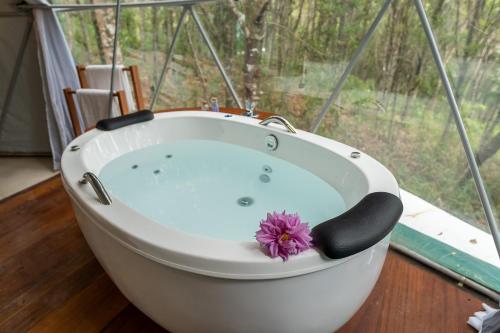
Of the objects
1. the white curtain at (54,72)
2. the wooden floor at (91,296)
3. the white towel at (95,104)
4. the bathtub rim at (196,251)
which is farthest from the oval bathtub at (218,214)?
the white curtain at (54,72)

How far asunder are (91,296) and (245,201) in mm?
1081

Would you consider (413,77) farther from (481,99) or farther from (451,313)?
(451,313)

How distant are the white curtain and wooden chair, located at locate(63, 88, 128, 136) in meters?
0.16

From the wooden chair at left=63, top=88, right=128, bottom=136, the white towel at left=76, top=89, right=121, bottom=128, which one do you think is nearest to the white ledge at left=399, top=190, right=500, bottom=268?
the wooden chair at left=63, top=88, right=128, bottom=136

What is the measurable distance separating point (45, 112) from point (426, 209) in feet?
11.8

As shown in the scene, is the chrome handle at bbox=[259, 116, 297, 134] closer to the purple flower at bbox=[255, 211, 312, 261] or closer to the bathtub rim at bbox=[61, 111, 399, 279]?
the bathtub rim at bbox=[61, 111, 399, 279]

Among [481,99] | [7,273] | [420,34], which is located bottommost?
[7,273]

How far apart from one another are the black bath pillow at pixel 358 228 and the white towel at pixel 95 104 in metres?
2.39

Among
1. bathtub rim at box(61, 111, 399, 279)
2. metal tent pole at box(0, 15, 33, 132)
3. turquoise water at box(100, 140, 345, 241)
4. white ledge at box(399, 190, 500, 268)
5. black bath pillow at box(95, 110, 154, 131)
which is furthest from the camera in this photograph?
metal tent pole at box(0, 15, 33, 132)

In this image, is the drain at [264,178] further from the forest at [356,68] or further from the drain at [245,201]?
the forest at [356,68]

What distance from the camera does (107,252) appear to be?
138 cm

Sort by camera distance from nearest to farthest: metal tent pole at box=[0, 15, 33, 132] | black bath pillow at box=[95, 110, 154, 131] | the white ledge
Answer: the white ledge < black bath pillow at box=[95, 110, 154, 131] < metal tent pole at box=[0, 15, 33, 132]

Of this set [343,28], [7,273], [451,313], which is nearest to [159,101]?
[343,28]

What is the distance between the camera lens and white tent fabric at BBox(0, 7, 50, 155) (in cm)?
295
